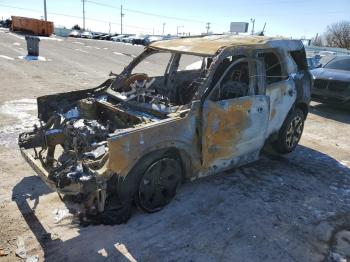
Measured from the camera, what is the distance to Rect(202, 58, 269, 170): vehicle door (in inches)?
174

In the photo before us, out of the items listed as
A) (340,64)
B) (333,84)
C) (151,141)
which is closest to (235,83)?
(151,141)

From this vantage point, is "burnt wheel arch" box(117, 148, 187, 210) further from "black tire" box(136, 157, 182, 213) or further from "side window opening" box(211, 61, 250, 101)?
"side window opening" box(211, 61, 250, 101)

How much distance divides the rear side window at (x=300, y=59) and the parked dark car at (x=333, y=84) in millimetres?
4194

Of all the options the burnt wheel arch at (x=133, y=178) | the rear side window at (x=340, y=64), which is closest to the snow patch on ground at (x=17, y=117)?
the burnt wheel arch at (x=133, y=178)

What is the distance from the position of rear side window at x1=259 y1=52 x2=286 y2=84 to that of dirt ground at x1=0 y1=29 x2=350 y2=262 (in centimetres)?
144

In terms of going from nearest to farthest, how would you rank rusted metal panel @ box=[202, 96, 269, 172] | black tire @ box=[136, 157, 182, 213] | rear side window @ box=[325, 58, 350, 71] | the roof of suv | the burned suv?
the burned suv → black tire @ box=[136, 157, 182, 213] → rusted metal panel @ box=[202, 96, 269, 172] → the roof of suv → rear side window @ box=[325, 58, 350, 71]

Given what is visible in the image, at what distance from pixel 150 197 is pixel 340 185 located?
306 cm

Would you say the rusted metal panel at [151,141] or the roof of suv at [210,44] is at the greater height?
the roof of suv at [210,44]

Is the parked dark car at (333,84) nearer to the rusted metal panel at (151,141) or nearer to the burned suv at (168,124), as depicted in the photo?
the burned suv at (168,124)

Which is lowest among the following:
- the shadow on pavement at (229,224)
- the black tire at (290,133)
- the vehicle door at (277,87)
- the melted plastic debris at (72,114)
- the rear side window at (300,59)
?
the shadow on pavement at (229,224)

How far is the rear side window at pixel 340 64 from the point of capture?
10.8 metres

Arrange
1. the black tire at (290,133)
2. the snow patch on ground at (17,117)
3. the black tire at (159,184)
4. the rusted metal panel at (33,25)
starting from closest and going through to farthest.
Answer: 1. the black tire at (159,184)
2. the black tire at (290,133)
3. the snow patch on ground at (17,117)
4. the rusted metal panel at (33,25)

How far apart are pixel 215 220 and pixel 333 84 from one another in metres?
7.40

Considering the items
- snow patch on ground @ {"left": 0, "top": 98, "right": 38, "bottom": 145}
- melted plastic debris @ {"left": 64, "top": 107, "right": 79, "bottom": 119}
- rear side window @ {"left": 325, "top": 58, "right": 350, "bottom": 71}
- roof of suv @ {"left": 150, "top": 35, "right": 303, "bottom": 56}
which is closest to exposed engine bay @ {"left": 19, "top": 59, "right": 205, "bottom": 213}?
melted plastic debris @ {"left": 64, "top": 107, "right": 79, "bottom": 119}
